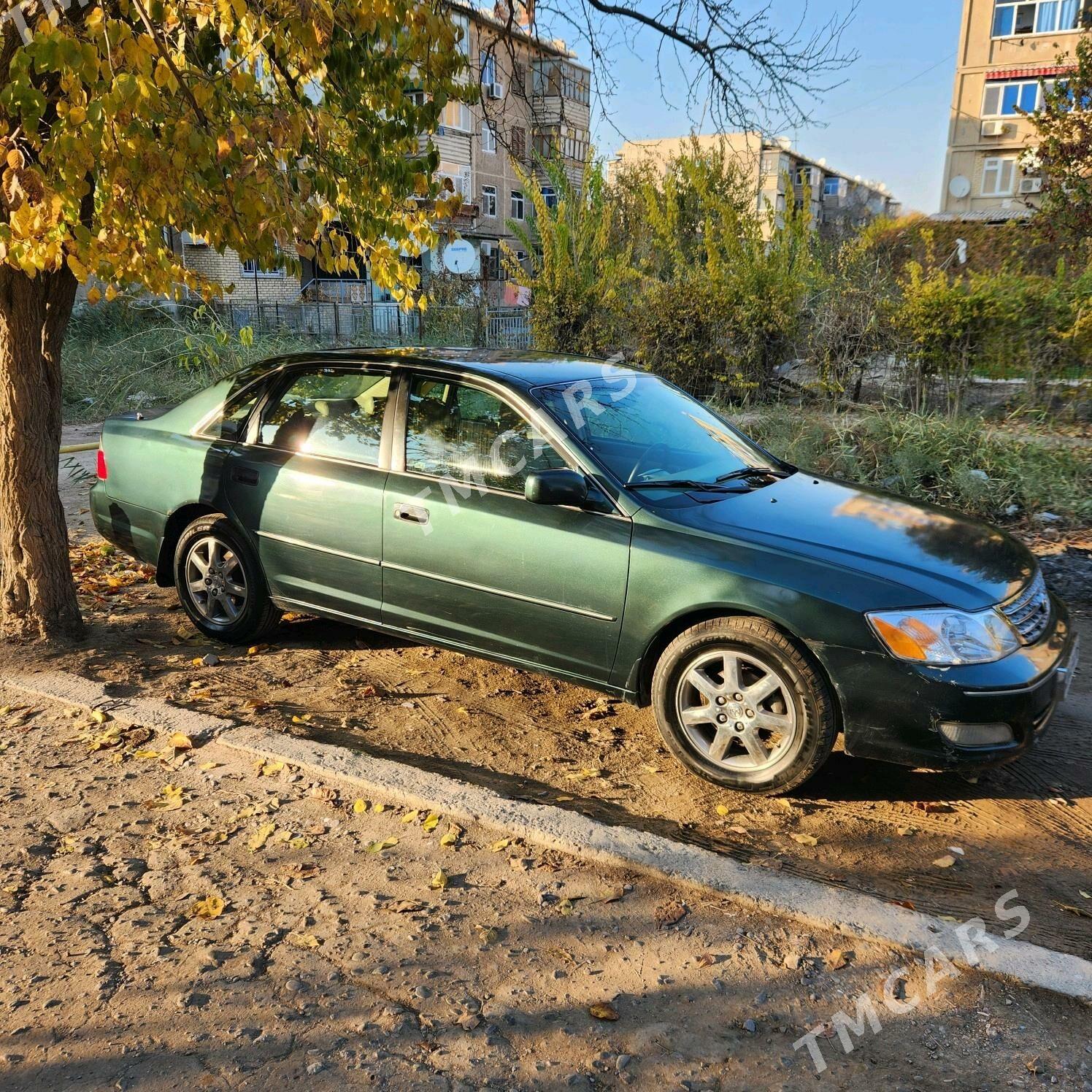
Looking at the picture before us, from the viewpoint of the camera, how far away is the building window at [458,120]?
38.6 m

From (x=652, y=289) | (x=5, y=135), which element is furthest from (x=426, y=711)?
(x=652, y=289)

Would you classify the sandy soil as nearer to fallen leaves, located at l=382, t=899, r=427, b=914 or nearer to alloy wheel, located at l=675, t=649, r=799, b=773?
fallen leaves, located at l=382, t=899, r=427, b=914

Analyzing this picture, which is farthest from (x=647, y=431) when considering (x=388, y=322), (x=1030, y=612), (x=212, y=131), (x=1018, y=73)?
(x=1018, y=73)

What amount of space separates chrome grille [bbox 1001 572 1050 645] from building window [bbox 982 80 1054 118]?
40.8 metres

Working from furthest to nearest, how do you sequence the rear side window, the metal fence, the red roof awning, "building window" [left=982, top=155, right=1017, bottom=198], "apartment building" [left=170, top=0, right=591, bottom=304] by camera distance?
"building window" [left=982, top=155, right=1017, bottom=198] < the red roof awning < "apartment building" [left=170, top=0, right=591, bottom=304] < the metal fence < the rear side window

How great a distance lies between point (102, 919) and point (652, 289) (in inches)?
394

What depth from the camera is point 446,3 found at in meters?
5.57

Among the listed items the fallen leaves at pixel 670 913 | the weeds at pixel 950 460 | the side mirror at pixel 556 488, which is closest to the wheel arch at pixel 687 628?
the side mirror at pixel 556 488

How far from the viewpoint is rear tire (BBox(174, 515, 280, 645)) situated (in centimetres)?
531

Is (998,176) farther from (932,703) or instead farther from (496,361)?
(932,703)

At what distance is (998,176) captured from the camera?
4025 centimetres

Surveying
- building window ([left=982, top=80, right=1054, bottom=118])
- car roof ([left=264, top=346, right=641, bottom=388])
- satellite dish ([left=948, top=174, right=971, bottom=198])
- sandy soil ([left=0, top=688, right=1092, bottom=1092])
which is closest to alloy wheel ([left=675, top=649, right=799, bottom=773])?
sandy soil ([left=0, top=688, right=1092, bottom=1092])

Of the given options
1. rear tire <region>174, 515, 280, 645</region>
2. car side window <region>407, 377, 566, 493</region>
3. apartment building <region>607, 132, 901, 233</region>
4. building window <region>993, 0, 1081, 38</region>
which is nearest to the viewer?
car side window <region>407, 377, 566, 493</region>

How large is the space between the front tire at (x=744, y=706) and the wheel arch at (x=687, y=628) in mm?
20
